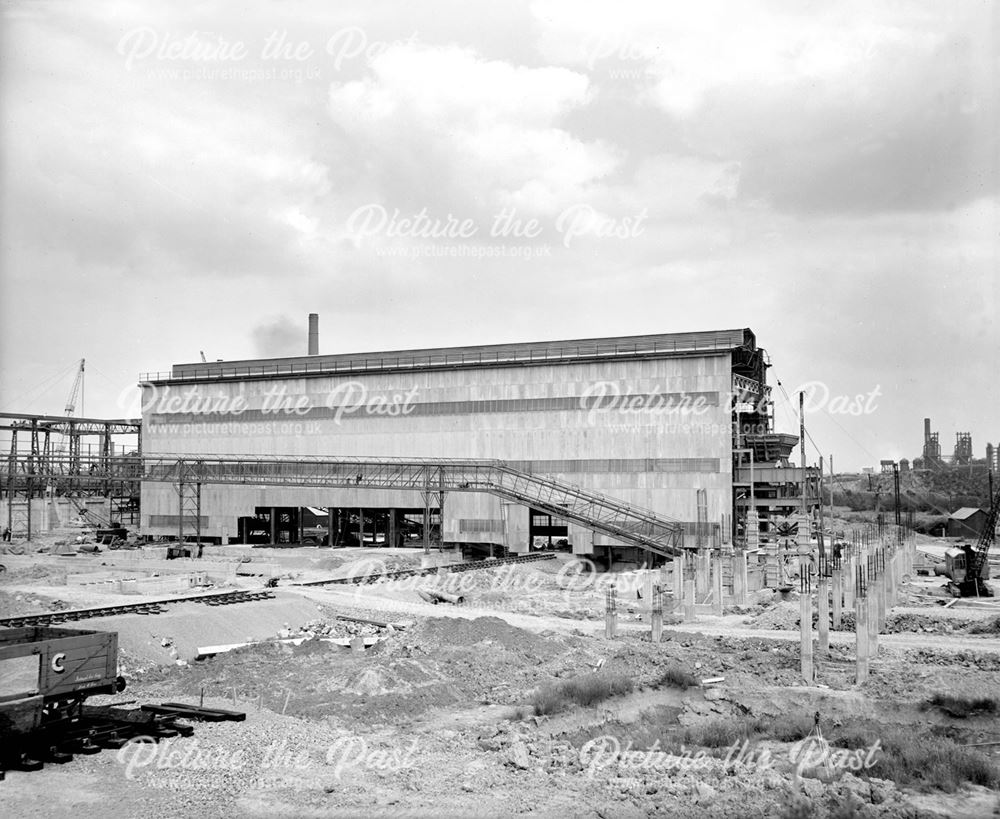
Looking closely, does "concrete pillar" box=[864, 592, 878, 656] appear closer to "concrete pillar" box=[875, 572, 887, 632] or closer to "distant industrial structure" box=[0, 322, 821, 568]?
"concrete pillar" box=[875, 572, 887, 632]

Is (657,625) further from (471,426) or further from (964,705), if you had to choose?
(471,426)

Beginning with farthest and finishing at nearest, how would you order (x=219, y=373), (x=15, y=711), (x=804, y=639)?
(x=219, y=373)
(x=804, y=639)
(x=15, y=711)

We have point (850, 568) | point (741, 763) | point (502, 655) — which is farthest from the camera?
point (850, 568)

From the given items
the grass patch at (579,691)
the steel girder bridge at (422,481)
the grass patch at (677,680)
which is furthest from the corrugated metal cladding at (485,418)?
the grass patch at (579,691)

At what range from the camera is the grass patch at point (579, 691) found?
1970cm

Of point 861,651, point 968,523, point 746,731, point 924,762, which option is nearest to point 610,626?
point 861,651

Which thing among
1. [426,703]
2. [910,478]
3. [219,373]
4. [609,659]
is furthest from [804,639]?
[910,478]

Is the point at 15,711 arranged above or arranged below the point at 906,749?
above

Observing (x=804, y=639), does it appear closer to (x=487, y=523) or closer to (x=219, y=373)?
(x=487, y=523)

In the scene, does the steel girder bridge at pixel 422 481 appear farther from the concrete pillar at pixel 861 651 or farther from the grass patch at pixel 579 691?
the grass patch at pixel 579 691

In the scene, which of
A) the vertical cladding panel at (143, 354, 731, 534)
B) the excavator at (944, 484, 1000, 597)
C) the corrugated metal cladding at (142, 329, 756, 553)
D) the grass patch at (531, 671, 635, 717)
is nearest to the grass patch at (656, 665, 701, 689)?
the grass patch at (531, 671, 635, 717)

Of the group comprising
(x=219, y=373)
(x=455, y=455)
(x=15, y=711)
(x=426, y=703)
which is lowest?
(x=426, y=703)

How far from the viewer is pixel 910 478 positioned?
134m

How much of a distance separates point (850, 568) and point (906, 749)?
20062 mm
